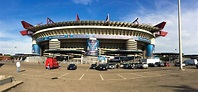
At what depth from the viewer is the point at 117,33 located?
90.1 m

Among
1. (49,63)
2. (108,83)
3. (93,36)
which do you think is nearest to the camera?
(108,83)

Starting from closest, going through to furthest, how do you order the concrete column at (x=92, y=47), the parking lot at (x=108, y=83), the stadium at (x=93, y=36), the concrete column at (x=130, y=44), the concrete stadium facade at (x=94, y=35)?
1. the parking lot at (x=108, y=83)
2. the concrete column at (x=92, y=47)
3. the stadium at (x=93, y=36)
4. the concrete stadium facade at (x=94, y=35)
5. the concrete column at (x=130, y=44)

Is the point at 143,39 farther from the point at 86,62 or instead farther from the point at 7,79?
the point at 7,79

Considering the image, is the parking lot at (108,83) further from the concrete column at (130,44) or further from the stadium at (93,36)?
the concrete column at (130,44)

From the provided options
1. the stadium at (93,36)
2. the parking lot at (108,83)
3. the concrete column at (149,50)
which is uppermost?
the stadium at (93,36)

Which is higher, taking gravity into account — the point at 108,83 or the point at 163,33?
the point at 163,33

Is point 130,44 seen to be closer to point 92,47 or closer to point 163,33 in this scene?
point 92,47

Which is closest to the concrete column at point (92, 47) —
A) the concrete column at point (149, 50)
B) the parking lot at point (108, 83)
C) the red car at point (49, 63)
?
the concrete column at point (149, 50)

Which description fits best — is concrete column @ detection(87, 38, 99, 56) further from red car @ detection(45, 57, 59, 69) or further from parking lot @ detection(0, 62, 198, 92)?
parking lot @ detection(0, 62, 198, 92)

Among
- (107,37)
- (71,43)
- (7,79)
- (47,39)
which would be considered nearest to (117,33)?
(107,37)

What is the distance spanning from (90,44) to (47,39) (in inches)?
920

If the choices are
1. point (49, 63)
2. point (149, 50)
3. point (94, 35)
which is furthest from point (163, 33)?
point (49, 63)

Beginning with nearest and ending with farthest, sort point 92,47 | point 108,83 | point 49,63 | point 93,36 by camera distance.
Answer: point 108,83
point 49,63
point 92,47
point 93,36

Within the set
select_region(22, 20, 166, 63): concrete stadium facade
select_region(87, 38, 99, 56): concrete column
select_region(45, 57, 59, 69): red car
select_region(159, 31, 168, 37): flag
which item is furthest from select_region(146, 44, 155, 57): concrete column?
select_region(45, 57, 59, 69): red car
